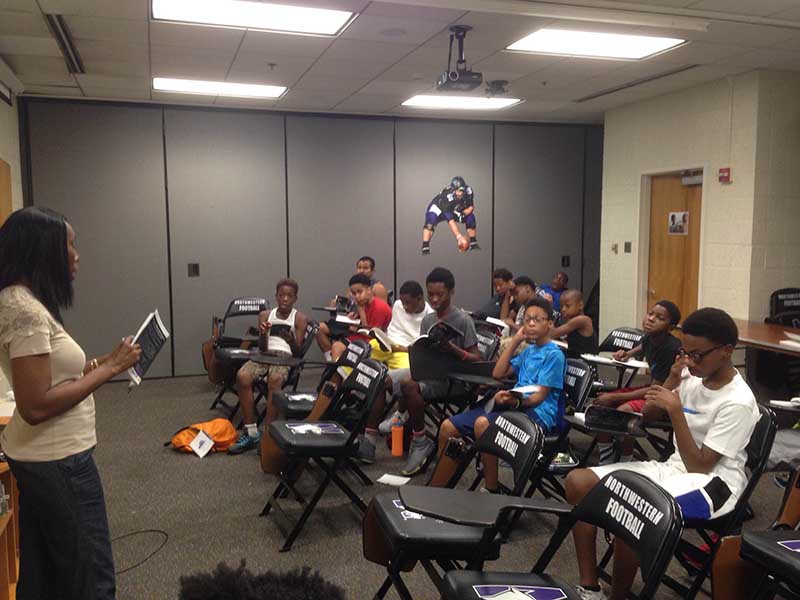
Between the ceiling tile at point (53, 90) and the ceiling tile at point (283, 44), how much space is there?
2226mm

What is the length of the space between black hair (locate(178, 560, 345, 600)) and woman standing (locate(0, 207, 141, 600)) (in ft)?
1.38

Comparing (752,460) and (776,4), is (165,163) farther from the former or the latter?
(752,460)

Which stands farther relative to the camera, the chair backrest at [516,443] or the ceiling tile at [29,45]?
the ceiling tile at [29,45]

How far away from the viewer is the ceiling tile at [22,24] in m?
4.03

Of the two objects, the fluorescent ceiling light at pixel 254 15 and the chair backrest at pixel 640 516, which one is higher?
the fluorescent ceiling light at pixel 254 15

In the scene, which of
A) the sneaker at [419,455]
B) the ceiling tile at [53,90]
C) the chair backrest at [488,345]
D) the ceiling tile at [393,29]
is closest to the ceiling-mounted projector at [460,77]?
the ceiling tile at [393,29]

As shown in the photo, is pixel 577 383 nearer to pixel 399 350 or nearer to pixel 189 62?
pixel 399 350

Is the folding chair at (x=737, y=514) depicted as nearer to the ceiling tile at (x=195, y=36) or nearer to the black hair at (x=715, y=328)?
the black hair at (x=715, y=328)

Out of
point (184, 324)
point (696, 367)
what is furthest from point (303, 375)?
point (696, 367)

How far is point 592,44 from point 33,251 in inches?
164

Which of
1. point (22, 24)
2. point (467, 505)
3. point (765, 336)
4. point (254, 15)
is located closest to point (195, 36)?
point (254, 15)

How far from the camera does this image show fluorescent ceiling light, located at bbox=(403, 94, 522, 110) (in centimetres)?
670

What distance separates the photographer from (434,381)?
4316 mm

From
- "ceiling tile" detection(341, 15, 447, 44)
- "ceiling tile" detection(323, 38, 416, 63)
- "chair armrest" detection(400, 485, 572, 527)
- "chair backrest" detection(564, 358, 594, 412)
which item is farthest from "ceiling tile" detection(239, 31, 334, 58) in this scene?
"chair armrest" detection(400, 485, 572, 527)
